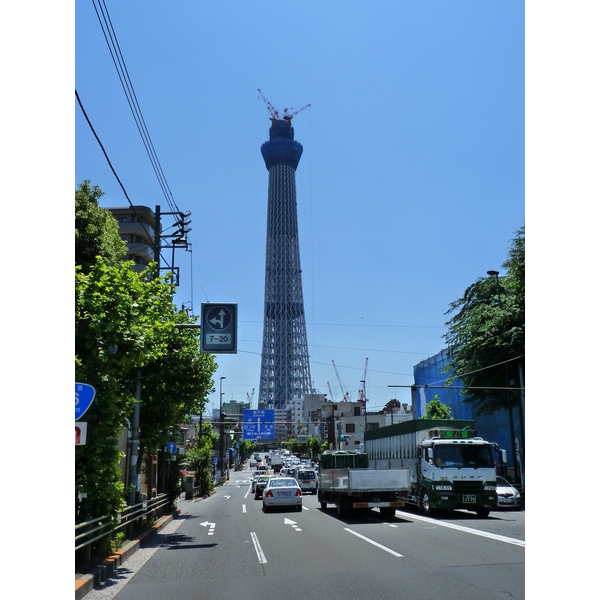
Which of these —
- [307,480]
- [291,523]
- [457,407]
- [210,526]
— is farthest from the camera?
[457,407]

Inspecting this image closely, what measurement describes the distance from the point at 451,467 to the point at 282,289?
149711 mm

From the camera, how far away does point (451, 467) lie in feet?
78.4

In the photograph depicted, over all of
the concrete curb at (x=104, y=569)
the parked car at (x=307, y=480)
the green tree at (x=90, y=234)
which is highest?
the green tree at (x=90, y=234)

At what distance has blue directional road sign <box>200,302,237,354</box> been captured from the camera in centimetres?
1636

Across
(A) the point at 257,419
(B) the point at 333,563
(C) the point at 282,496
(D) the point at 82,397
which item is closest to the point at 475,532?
(B) the point at 333,563

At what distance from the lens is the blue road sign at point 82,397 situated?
9734mm

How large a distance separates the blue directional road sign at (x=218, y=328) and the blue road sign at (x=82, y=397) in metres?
6.55

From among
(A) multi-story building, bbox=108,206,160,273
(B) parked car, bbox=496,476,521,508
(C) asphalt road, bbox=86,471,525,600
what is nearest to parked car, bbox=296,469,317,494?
(B) parked car, bbox=496,476,521,508

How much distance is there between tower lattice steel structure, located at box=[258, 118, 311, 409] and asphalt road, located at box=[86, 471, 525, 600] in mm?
151389

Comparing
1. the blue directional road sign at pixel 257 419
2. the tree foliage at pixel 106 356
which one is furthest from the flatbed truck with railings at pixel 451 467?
the blue directional road sign at pixel 257 419

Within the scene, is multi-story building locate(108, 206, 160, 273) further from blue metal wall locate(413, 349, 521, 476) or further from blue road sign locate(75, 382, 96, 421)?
blue road sign locate(75, 382, 96, 421)

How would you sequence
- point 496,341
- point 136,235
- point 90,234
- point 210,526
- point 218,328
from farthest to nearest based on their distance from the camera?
point 136,235, point 496,341, point 90,234, point 210,526, point 218,328

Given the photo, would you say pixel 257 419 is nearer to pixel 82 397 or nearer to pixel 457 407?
pixel 457 407

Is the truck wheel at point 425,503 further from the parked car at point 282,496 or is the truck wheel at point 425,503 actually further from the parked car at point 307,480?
the parked car at point 307,480
